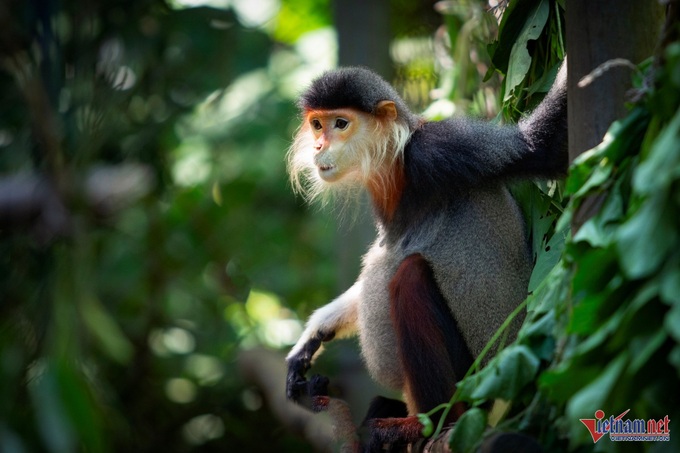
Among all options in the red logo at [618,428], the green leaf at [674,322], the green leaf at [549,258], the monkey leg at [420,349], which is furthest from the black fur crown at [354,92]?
the green leaf at [674,322]

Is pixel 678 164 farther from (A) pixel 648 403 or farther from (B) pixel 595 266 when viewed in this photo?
(A) pixel 648 403

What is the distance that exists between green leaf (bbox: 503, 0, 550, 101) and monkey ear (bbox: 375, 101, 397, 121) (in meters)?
0.65

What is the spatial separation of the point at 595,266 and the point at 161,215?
6.61 metres

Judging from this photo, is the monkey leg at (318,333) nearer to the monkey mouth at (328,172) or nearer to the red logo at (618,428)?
the monkey mouth at (328,172)

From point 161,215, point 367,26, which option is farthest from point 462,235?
point 161,215

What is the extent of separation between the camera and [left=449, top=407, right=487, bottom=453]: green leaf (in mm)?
2602

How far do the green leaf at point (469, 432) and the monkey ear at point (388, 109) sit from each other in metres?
2.02

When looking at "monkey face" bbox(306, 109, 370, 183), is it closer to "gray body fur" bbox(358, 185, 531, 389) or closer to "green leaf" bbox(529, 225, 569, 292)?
"gray body fur" bbox(358, 185, 531, 389)

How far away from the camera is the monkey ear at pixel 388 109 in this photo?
4316 millimetres

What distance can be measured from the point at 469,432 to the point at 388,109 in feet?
6.96

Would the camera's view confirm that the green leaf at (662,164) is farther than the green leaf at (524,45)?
No

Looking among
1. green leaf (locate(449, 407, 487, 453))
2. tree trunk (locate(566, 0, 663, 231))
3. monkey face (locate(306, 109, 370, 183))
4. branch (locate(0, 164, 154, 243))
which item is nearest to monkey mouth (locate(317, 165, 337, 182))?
monkey face (locate(306, 109, 370, 183))

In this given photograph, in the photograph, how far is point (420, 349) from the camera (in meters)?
3.69

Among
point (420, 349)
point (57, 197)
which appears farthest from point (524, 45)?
point (57, 197)
